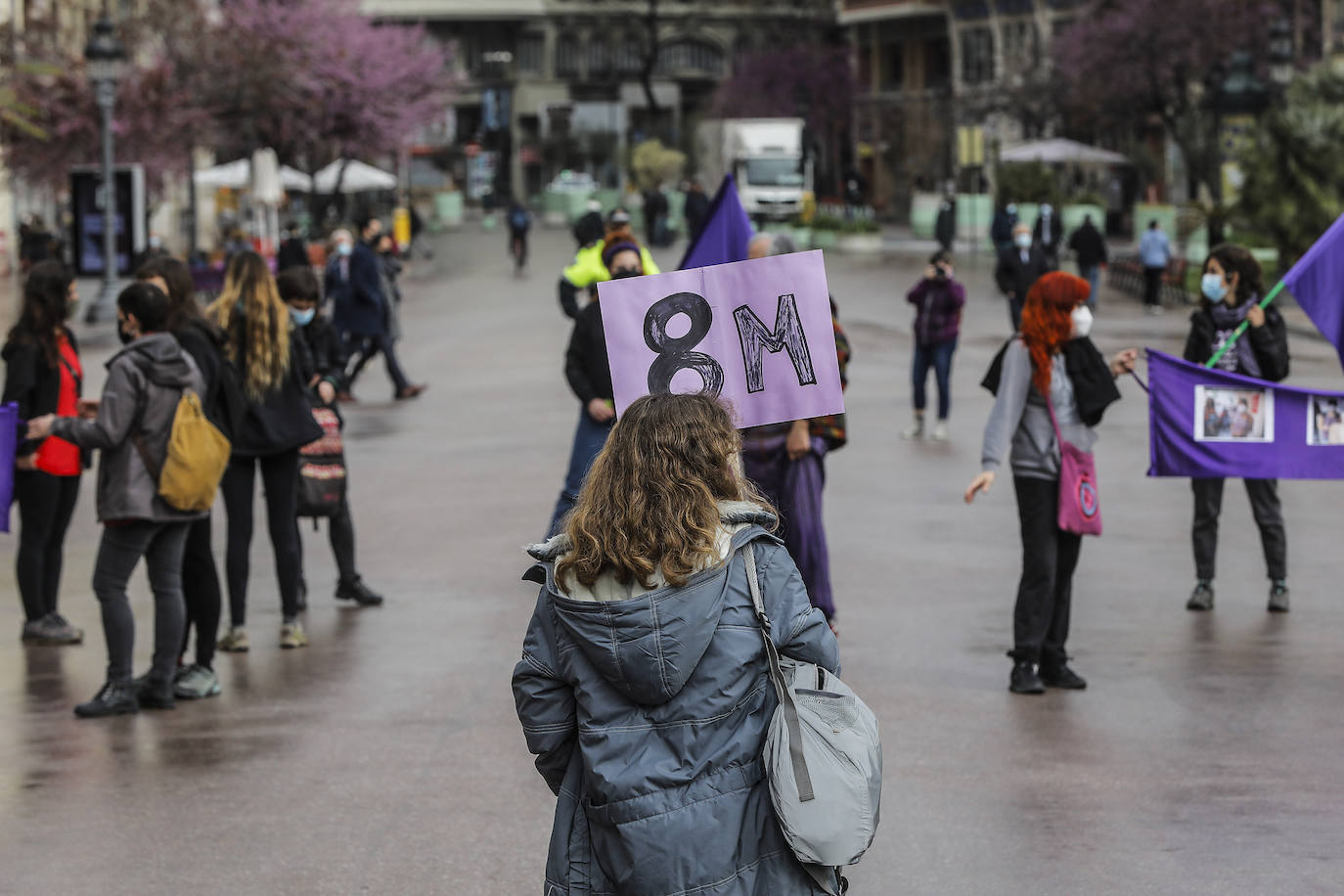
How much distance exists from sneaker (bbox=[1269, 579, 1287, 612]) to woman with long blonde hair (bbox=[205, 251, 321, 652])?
460 centimetres

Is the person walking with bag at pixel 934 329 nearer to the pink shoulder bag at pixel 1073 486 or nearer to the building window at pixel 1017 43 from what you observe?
the pink shoulder bag at pixel 1073 486

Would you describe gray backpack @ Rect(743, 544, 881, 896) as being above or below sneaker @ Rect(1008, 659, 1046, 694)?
above

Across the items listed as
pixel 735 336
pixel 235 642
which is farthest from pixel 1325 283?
pixel 235 642

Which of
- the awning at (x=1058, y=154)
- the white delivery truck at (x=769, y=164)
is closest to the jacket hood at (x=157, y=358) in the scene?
the awning at (x=1058, y=154)

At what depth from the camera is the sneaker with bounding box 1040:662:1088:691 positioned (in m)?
8.13

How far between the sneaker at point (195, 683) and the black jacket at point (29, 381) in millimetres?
1366

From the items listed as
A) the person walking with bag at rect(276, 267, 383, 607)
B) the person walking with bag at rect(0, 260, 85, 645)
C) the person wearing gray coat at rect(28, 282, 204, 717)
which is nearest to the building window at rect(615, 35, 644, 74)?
the person walking with bag at rect(276, 267, 383, 607)

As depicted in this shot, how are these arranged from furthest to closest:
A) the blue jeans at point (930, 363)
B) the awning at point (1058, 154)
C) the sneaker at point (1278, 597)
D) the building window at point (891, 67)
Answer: the building window at point (891, 67), the awning at point (1058, 154), the blue jeans at point (930, 363), the sneaker at point (1278, 597)

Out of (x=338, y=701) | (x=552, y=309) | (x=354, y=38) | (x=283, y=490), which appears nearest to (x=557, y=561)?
(x=338, y=701)

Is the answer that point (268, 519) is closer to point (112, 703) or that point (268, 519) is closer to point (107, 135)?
point (112, 703)

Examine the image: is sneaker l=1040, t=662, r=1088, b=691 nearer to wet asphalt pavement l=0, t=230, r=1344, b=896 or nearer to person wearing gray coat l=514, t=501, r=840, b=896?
wet asphalt pavement l=0, t=230, r=1344, b=896

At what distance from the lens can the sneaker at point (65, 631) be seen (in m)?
9.24

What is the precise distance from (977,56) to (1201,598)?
65343mm

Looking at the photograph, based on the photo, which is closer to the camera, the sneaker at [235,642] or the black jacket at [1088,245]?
the sneaker at [235,642]
